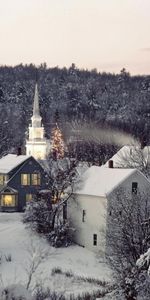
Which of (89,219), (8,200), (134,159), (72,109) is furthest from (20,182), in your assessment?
(72,109)

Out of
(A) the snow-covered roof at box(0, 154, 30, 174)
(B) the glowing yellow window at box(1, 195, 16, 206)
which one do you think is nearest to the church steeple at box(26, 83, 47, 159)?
(A) the snow-covered roof at box(0, 154, 30, 174)

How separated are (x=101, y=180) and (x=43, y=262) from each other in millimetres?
9524

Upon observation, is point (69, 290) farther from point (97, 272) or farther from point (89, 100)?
point (89, 100)

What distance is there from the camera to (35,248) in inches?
1742

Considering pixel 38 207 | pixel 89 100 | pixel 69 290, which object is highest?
pixel 89 100

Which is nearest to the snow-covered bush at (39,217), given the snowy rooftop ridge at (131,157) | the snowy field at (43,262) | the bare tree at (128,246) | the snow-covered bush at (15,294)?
the snowy field at (43,262)

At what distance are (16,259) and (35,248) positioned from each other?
260 cm

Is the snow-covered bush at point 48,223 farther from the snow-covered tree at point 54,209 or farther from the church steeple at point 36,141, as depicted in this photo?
the church steeple at point 36,141

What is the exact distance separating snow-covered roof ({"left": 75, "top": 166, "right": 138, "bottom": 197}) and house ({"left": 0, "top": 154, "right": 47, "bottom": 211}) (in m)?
7.65

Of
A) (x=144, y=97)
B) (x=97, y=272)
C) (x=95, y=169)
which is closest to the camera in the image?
(x=97, y=272)

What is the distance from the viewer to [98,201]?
4584 centimetres

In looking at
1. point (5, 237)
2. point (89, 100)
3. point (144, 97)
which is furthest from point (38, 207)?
point (144, 97)

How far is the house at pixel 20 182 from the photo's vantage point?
5616cm

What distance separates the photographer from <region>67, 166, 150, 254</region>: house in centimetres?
4500
